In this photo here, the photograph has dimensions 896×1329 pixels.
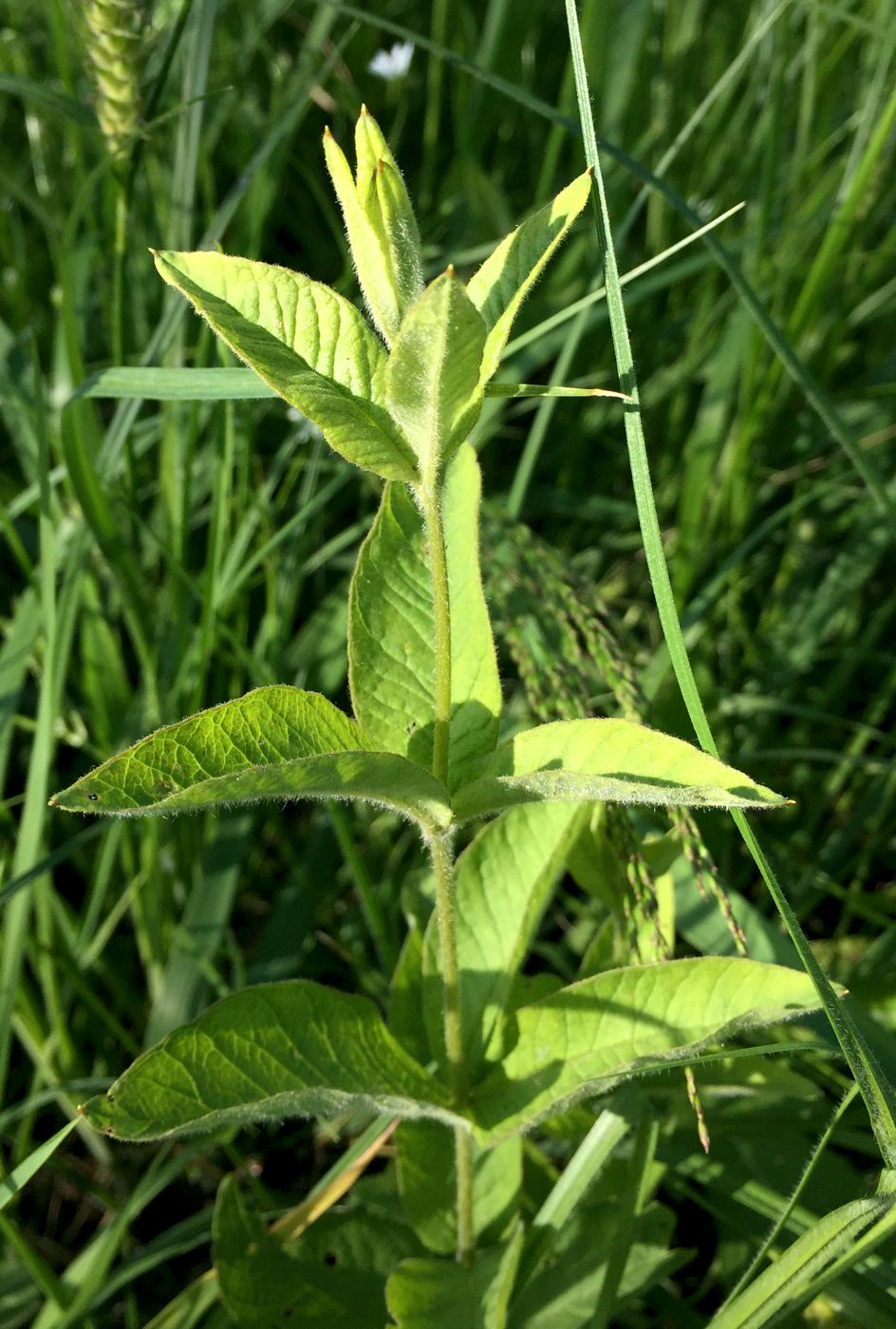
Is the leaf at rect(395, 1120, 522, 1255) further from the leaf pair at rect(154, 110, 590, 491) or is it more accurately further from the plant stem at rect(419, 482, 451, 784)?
the leaf pair at rect(154, 110, 590, 491)

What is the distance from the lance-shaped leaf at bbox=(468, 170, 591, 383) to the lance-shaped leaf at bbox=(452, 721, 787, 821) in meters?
0.30

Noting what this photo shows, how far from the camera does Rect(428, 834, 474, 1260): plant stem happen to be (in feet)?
3.46

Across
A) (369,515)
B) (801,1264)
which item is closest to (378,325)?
(801,1264)

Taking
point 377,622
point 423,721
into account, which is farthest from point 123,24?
point 423,721

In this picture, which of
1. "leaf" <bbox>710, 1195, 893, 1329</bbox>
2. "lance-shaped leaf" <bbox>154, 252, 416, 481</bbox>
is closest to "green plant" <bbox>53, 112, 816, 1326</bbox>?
"lance-shaped leaf" <bbox>154, 252, 416, 481</bbox>

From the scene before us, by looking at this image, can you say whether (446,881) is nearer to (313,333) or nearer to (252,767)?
(252,767)

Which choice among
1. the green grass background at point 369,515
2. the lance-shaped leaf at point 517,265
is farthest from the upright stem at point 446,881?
the green grass background at point 369,515

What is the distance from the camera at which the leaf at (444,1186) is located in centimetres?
129

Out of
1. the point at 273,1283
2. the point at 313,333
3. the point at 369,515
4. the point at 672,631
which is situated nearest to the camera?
the point at 313,333

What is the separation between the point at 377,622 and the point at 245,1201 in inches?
37.8

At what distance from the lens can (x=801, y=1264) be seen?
3.19 feet

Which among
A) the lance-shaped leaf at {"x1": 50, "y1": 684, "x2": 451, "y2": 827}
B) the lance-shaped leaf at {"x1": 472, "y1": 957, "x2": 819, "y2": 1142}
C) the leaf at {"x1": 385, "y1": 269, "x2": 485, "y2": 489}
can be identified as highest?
the leaf at {"x1": 385, "y1": 269, "x2": 485, "y2": 489}

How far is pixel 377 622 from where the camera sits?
3.73 ft

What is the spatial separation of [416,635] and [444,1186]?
25.4 inches
